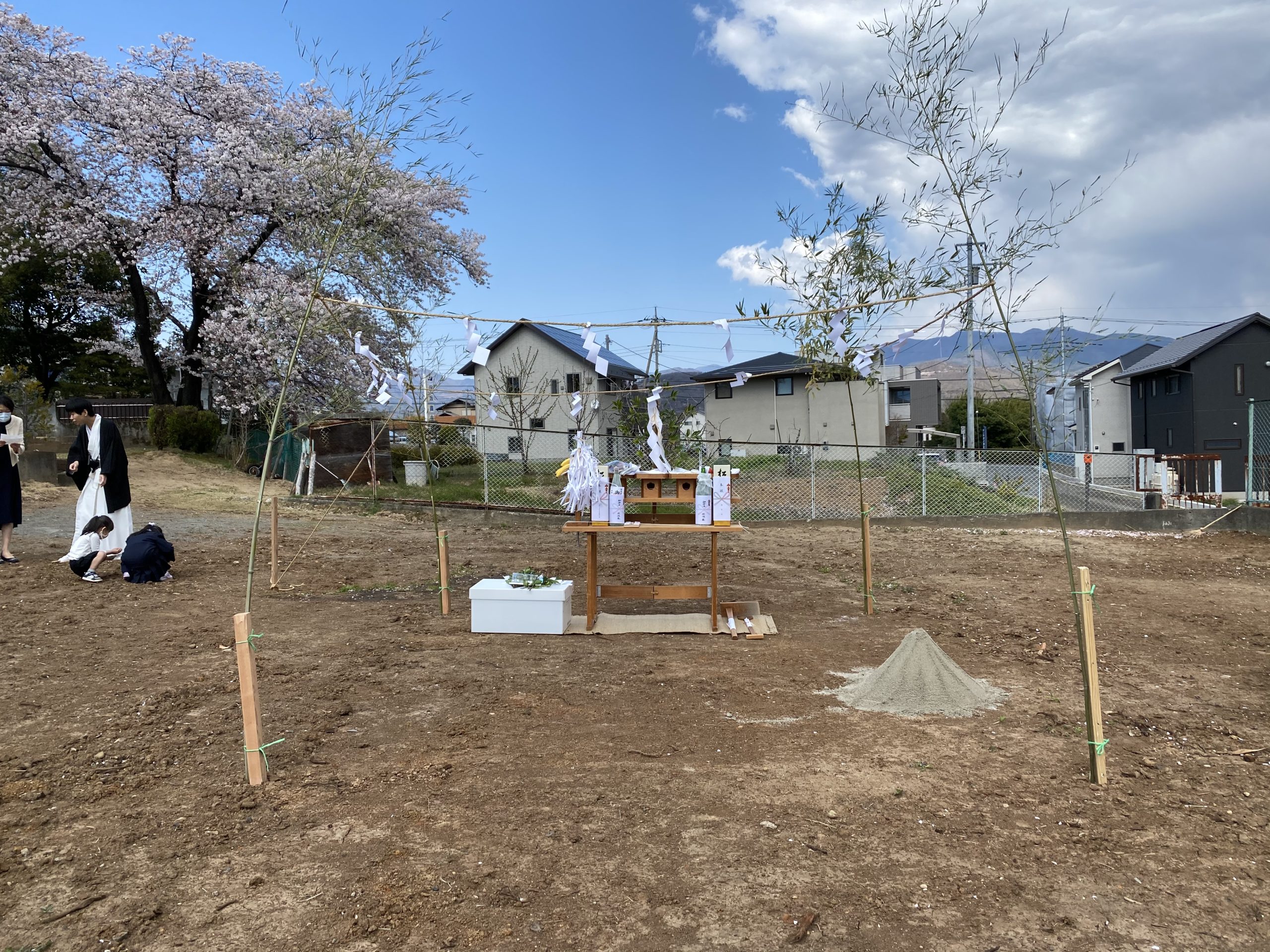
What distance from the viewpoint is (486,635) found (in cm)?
633

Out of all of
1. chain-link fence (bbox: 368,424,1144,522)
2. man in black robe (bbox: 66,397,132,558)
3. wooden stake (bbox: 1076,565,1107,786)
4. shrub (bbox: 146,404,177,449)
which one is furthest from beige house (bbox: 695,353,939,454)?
wooden stake (bbox: 1076,565,1107,786)

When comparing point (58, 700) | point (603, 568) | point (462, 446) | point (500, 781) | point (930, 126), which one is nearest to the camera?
point (500, 781)

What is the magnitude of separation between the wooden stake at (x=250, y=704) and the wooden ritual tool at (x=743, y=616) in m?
3.70

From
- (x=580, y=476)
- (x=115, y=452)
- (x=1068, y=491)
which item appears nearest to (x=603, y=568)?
(x=580, y=476)

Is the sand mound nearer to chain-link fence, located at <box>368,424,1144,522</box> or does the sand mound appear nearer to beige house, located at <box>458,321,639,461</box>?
chain-link fence, located at <box>368,424,1144,522</box>

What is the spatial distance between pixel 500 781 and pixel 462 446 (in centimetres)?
1448

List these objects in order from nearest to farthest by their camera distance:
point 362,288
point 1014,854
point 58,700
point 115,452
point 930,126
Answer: point 1014,854 < point 930,126 < point 58,700 < point 115,452 < point 362,288

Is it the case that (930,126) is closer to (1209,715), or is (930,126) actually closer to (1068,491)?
(1209,715)

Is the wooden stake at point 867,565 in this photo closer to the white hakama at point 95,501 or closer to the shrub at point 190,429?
the white hakama at point 95,501

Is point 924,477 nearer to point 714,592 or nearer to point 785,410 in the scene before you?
point 714,592

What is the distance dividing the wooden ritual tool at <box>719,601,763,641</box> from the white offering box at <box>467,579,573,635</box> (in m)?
1.34

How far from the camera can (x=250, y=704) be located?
3.49 metres

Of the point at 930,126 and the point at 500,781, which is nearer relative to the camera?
the point at 500,781

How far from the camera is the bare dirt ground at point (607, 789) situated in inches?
101
